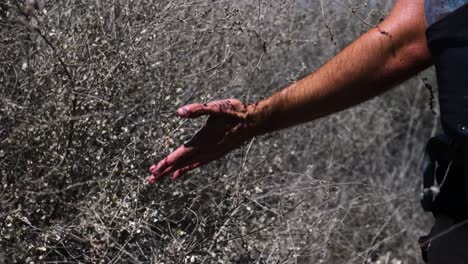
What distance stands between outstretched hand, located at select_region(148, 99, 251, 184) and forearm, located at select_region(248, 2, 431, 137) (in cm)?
4

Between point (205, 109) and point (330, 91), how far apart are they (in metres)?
0.30

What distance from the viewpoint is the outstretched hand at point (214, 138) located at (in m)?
2.19

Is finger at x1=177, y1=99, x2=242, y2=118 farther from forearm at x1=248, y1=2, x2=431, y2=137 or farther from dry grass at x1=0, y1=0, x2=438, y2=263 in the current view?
dry grass at x1=0, y1=0, x2=438, y2=263

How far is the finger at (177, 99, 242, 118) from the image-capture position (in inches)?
83.7

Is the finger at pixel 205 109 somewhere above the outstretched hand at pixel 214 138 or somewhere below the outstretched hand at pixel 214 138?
above

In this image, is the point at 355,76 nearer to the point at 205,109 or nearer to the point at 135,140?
the point at 205,109

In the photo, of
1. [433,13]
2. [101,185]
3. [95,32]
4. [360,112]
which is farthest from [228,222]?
[360,112]

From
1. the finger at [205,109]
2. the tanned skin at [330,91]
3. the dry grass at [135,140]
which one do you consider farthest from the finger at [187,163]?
the dry grass at [135,140]

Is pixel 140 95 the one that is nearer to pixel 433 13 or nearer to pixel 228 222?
pixel 228 222

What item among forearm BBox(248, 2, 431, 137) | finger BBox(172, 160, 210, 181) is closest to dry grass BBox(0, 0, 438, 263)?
finger BBox(172, 160, 210, 181)

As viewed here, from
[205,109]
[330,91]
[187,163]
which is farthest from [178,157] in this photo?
[330,91]

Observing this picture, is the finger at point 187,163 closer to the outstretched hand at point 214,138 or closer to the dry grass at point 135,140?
the outstretched hand at point 214,138

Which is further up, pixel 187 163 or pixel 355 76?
pixel 355 76

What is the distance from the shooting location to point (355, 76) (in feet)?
6.99
